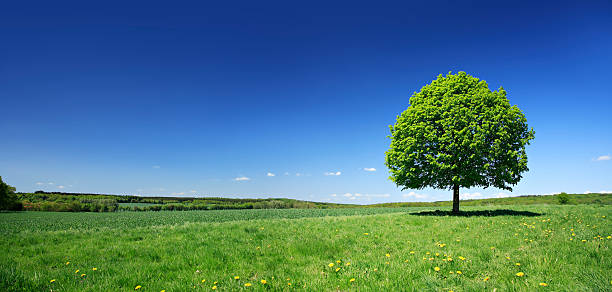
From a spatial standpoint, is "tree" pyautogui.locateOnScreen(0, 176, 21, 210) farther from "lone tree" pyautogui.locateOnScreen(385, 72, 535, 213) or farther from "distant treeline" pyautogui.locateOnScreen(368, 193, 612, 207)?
"distant treeline" pyautogui.locateOnScreen(368, 193, 612, 207)

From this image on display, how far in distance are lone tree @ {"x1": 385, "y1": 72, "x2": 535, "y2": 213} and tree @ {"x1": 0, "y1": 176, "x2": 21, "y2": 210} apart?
80.6m

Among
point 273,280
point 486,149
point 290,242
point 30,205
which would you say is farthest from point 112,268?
point 30,205

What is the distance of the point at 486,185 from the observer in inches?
798

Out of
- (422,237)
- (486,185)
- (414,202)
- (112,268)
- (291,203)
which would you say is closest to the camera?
(112,268)

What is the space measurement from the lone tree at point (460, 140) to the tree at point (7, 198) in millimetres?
80640

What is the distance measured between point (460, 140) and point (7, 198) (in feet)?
283

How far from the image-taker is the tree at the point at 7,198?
174ft

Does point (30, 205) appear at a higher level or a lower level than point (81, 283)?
lower

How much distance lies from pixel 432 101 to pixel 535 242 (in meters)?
15.4

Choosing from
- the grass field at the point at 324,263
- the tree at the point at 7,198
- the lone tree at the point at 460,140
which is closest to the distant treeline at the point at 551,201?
the lone tree at the point at 460,140

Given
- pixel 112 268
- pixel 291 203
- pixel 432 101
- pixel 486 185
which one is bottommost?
pixel 291 203

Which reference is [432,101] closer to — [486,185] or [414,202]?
[486,185]

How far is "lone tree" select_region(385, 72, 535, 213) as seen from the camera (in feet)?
60.8

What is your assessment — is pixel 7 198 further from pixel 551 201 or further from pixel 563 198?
pixel 551 201
